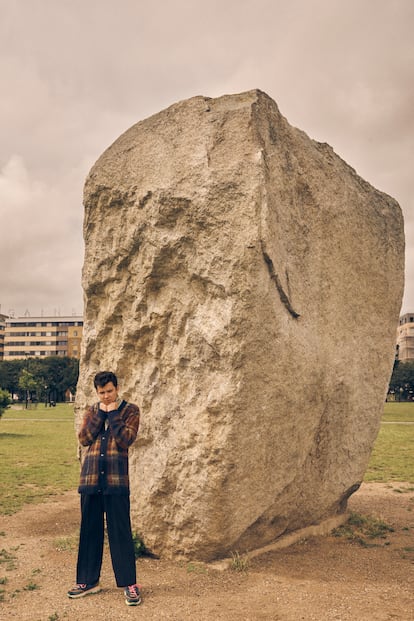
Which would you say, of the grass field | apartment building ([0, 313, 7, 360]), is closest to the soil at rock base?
the grass field

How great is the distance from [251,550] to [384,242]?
199 inches

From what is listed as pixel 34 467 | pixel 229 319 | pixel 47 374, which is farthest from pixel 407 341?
pixel 229 319

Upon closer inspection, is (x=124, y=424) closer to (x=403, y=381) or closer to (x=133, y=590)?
(x=133, y=590)

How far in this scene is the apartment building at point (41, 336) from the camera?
392ft

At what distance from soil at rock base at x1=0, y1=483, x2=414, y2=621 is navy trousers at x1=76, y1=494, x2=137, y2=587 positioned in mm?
245

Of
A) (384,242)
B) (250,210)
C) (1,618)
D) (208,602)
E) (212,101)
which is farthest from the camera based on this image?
(384,242)

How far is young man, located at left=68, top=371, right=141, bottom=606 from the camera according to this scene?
559 centimetres

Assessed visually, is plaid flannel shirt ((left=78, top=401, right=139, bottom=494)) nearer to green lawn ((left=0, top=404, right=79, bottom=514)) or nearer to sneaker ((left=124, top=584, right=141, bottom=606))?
sneaker ((left=124, top=584, right=141, bottom=606))

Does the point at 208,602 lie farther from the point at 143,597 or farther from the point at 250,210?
the point at 250,210

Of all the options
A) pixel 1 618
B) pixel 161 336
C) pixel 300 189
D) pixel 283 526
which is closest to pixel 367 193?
pixel 300 189

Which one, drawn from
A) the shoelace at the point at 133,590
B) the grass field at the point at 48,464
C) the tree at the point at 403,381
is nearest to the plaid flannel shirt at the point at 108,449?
the shoelace at the point at 133,590

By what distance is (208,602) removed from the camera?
219 inches

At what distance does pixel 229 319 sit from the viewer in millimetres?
6273

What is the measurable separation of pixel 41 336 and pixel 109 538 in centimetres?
12113
